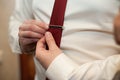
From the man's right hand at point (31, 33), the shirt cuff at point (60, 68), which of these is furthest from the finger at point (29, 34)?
the shirt cuff at point (60, 68)

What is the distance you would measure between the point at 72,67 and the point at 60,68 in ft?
0.10

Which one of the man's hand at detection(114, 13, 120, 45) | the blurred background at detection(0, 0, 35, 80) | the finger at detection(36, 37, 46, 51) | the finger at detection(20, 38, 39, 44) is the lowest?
the blurred background at detection(0, 0, 35, 80)

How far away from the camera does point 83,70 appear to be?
0.60m

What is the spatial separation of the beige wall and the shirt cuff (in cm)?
122

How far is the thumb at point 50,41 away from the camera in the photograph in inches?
25.8

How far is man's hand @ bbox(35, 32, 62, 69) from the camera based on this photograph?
634 millimetres

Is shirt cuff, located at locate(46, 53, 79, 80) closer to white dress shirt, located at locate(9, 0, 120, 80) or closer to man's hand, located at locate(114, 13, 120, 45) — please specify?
white dress shirt, located at locate(9, 0, 120, 80)

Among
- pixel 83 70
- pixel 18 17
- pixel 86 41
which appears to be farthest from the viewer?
pixel 18 17

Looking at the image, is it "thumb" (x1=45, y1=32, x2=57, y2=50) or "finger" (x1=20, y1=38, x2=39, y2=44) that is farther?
"finger" (x1=20, y1=38, x2=39, y2=44)

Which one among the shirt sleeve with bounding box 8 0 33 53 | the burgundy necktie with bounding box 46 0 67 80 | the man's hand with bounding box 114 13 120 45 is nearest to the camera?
the man's hand with bounding box 114 13 120 45

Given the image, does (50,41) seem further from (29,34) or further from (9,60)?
(9,60)

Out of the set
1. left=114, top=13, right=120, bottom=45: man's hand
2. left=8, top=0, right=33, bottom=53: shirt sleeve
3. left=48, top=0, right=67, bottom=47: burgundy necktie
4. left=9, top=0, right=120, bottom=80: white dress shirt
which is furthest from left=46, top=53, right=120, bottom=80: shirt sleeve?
left=8, top=0, right=33, bottom=53: shirt sleeve

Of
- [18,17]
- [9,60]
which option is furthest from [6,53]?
[18,17]

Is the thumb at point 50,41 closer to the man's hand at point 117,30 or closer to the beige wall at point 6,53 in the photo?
the man's hand at point 117,30
